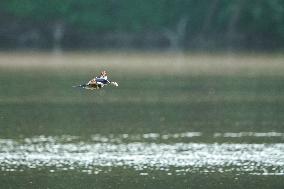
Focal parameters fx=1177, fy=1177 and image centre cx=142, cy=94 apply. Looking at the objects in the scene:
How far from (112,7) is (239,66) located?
138 feet

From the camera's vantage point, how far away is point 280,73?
77.1 meters

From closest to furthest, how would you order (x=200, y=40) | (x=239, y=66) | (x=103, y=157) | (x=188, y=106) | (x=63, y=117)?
(x=103, y=157)
(x=63, y=117)
(x=188, y=106)
(x=239, y=66)
(x=200, y=40)

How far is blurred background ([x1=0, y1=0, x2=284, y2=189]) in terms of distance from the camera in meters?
39.7

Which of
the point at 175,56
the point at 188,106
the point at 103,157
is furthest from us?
the point at 175,56

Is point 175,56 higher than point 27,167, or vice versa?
point 175,56

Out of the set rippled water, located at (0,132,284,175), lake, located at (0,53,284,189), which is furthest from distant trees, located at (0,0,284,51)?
rippled water, located at (0,132,284,175)

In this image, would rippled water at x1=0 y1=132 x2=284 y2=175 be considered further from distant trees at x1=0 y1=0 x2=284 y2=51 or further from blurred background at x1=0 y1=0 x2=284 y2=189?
distant trees at x1=0 y1=0 x2=284 y2=51

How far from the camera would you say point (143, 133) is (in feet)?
160

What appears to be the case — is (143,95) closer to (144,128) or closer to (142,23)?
(144,128)

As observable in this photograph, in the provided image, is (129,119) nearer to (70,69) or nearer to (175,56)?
(70,69)

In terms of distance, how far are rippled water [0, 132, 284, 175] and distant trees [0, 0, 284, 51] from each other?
67266mm

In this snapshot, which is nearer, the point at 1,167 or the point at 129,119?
the point at 1,167

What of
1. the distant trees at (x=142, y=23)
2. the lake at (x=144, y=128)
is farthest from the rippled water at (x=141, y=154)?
the distant trees at (x=142, y=23)

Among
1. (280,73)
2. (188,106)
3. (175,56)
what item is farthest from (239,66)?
(188,106)
